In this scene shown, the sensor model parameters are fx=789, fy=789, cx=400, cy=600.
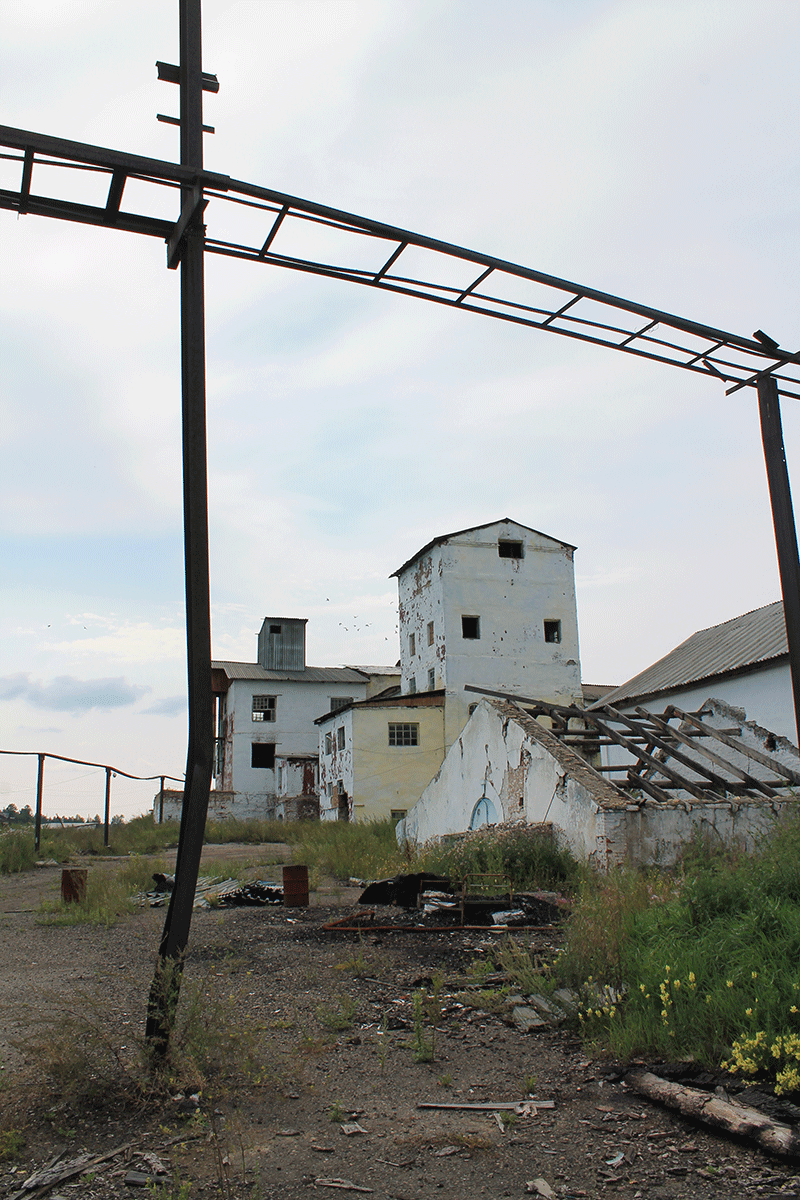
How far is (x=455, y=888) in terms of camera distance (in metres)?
9.48

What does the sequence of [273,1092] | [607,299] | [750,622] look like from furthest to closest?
[750,622] → [607,299] → [273,1092]

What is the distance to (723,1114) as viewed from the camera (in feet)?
11.3

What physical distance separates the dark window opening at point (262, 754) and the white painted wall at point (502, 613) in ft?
35.0

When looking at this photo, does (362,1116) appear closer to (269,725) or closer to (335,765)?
(335,765)

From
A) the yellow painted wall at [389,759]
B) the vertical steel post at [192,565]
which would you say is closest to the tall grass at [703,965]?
the vertical steel post at [192,565]

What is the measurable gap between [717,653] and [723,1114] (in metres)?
17.8

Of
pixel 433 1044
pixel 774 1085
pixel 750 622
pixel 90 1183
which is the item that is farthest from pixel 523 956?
pixel 750 622

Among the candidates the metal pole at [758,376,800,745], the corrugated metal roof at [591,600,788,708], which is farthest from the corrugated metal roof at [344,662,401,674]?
the metal pole at [758,376,800,745]

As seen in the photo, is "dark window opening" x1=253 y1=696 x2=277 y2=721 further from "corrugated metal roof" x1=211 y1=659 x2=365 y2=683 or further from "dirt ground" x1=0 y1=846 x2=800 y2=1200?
"dirt ground" x1=0 y1=846 x2=800 y2=1200

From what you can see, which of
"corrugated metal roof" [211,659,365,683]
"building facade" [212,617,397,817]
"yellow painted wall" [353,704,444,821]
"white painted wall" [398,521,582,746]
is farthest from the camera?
"corrugated metal roof" [211,659,365,683]

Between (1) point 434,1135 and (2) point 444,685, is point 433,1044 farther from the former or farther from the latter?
(2) point 444,685

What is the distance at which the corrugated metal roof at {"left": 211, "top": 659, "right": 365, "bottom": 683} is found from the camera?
41250 mm

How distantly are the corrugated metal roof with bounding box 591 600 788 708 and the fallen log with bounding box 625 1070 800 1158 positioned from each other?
1379 cm

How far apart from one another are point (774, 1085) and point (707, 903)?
1.69 m
